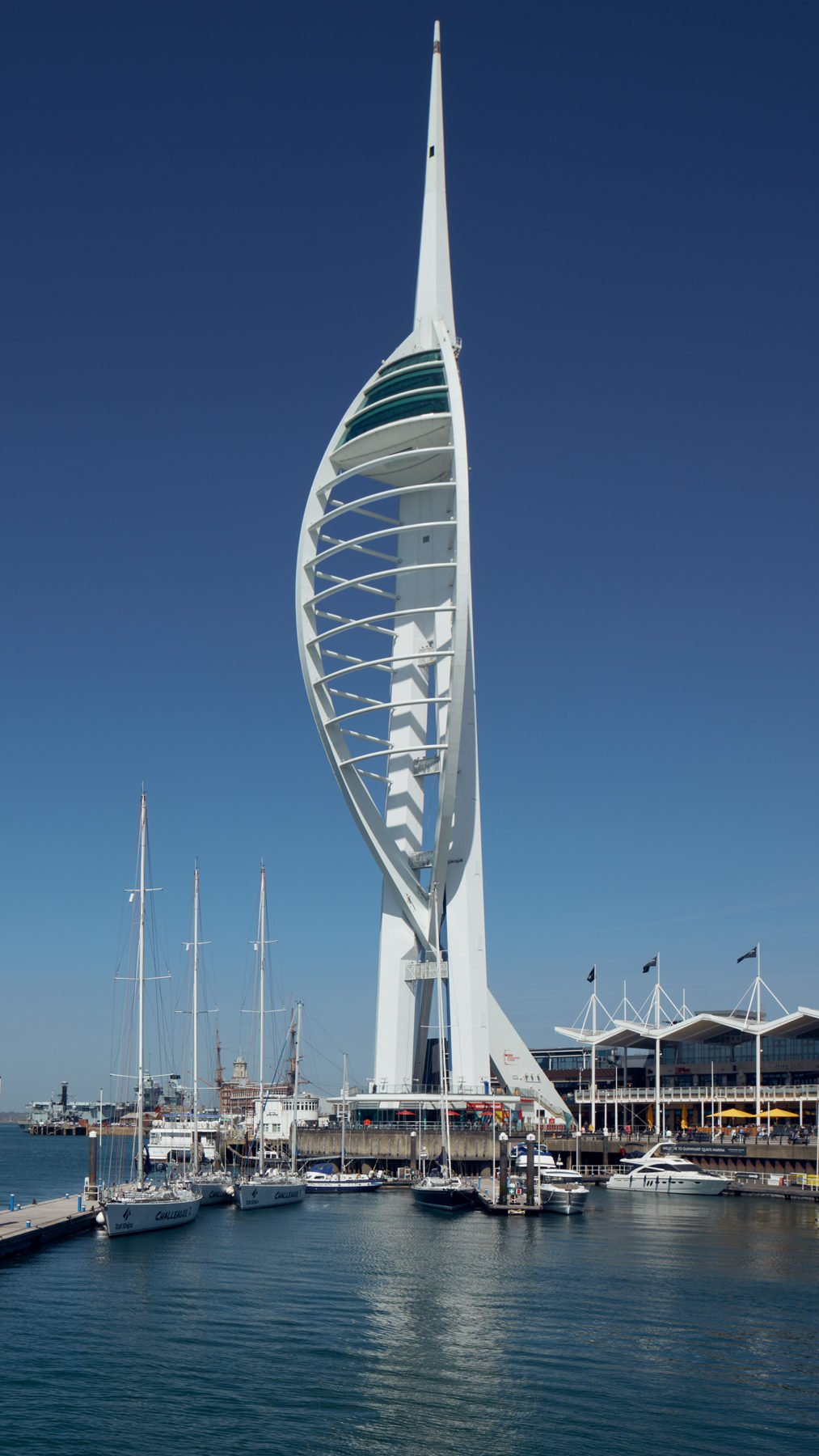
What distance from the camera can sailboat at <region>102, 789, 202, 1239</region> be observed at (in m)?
47.4

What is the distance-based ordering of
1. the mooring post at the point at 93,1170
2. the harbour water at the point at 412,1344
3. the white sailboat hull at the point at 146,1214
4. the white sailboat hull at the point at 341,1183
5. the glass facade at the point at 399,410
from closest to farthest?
the harbour water at the point at 412,1344, the white sailboat hull at the point at 146,1214, the mooring post at the point at 93,1170, the white sailboat hull at the point at 341,1183, the glass facade at the point at 399,410

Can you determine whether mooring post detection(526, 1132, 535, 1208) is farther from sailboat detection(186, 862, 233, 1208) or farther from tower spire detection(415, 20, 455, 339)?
tower spire detection(415, 20, 455, 339)

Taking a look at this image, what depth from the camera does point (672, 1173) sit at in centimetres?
7188

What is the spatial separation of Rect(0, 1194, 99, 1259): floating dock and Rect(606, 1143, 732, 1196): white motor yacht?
104ft

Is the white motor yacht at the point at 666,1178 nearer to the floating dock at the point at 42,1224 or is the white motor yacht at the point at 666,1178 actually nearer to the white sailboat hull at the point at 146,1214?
the white sailboat hull at the point at 146,1214

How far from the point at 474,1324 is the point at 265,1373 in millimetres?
6143

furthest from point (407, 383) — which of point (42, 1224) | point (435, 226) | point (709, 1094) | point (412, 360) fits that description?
point (42, 1224)

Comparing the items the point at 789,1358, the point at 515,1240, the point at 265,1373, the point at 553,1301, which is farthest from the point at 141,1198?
the point at 789,1358

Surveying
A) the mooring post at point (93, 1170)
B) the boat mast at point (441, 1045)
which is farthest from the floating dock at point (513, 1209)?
the mooring post at point (93, 1170)

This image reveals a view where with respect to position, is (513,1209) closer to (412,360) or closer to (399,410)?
(399,410)

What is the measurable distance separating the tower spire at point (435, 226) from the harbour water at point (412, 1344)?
59.3 meters

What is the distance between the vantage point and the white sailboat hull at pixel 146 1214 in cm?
4712

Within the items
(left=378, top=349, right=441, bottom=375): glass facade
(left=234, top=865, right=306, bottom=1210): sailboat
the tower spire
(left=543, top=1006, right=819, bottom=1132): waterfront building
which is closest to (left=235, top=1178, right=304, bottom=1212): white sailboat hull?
(left=234, top=865, right=306, bottom=1210): sailboat

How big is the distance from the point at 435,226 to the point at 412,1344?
75047 mm
